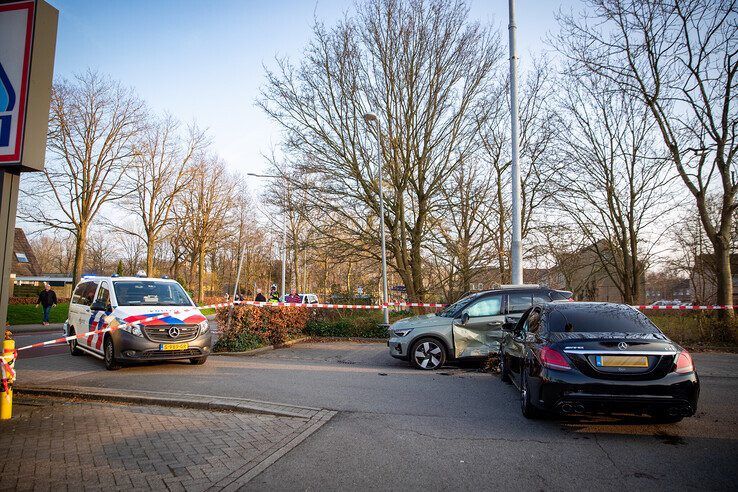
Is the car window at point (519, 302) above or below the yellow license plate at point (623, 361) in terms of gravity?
above

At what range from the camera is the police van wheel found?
922 centimetres

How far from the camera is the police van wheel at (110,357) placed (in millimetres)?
9219

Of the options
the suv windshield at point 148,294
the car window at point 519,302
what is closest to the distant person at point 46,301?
the suv windshield at point 148,294

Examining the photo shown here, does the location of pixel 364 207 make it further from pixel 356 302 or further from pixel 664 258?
pixel 664 258

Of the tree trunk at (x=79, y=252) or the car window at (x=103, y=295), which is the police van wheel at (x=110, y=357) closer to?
the car window at (x=103, y=295)

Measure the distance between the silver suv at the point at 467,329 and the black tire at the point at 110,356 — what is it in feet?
18.1

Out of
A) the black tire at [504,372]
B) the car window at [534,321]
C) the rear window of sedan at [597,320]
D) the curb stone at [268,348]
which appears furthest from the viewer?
the curb stone at [268,348]

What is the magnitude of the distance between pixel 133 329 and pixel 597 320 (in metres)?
7.93

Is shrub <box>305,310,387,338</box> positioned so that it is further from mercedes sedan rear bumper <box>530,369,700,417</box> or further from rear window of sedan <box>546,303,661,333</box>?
mercedes sedan rear bumper <box>530,369,700,417</box>

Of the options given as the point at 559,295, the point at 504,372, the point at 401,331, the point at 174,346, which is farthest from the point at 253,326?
the point at 559,295

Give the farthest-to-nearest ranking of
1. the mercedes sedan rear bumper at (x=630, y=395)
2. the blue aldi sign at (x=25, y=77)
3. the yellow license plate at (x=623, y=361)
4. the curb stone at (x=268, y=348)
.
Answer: the curb stone at (x=268, y=348) < the blue aldi sign at (x=25, y=77) < the yellow license plate at (x=623, y=361) < the mercedes sedan rear bumper at (x=630, y=395)

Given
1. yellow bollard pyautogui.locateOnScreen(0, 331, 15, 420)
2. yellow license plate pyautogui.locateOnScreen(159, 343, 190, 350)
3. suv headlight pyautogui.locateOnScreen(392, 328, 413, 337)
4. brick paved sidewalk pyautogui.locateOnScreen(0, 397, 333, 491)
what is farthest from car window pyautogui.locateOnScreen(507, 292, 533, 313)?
yellow bollard pyautogui.locateOnScreen(0, 331, 15, 420)

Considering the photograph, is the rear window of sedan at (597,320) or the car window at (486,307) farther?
the car window at (486,307)

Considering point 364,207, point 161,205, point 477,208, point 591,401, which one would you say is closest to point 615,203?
point 477,208
